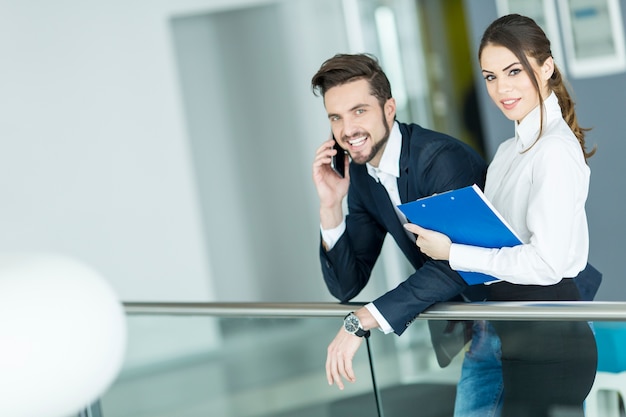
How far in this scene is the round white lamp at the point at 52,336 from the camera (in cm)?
299

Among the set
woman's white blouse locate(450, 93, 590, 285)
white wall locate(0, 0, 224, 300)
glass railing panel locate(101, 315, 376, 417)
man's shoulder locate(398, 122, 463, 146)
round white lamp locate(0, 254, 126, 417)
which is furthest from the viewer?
white wall locate(0, 0, 224, 300)

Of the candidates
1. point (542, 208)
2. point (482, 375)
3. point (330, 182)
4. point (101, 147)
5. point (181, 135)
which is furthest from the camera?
point (181, 135)

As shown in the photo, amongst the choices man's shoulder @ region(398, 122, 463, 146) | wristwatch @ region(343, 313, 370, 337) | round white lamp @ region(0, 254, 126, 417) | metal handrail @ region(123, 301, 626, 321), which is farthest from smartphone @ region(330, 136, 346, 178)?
round white lamp @ region(0, 254, 126, 417)

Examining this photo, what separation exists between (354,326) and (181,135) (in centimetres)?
448

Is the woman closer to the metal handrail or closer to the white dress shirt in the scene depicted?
the metal handrail

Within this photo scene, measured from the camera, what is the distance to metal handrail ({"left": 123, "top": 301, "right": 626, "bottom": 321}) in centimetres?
244

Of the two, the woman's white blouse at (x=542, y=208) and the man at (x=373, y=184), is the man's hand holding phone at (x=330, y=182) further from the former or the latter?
the woman's white blouse at (x=542, y=208)

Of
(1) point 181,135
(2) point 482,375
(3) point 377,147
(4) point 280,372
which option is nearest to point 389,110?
(3) point 377,147

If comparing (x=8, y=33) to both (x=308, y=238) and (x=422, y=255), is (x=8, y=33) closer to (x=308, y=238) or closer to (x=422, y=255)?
(x=308, y=238)

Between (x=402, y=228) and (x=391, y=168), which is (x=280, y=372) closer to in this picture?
(x=402, y=228)

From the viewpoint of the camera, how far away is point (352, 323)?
2.85 metres

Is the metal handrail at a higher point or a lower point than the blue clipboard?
lower

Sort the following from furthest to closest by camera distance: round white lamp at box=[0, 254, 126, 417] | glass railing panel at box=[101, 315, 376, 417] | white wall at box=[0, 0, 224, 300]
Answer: white wall at box=[0, 0, 224, 300] → glass railing panel at box=[101, 315, 376, 417] → round white lamp at box=[0, 254, 126, 417]

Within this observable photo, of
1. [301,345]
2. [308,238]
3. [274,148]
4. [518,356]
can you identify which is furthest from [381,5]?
[518,356]
